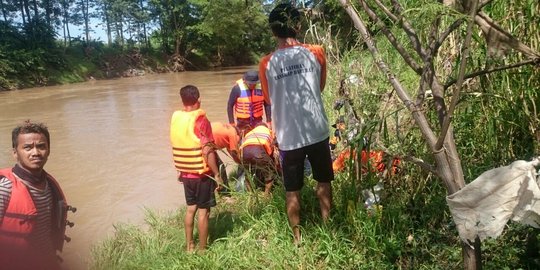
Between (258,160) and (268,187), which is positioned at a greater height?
→ (258,160)

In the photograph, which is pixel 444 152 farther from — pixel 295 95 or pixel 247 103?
pixel 247 103

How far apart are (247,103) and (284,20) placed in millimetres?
2722

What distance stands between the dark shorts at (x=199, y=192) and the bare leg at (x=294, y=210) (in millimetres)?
752

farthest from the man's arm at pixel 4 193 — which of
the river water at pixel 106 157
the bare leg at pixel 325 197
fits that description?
the bare leg at pixel 325 197

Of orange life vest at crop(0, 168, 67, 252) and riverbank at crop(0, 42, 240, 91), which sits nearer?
orange life vest at crop(0, 168, 67, 252)

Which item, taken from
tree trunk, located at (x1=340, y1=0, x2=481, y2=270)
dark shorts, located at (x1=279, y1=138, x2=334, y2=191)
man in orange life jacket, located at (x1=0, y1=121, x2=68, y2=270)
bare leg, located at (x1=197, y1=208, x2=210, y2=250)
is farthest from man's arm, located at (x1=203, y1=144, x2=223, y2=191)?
tree trunk, located at (x1=340, y1=0, x2=481, y2=270)

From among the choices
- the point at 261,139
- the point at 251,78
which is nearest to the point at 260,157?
the point at 261,139

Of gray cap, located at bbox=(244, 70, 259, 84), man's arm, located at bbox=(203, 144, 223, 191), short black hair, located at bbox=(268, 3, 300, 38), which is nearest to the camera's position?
short black hair, located at bbox=(268, 3, 300, 38)

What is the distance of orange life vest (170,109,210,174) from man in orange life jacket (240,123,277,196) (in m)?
0.86

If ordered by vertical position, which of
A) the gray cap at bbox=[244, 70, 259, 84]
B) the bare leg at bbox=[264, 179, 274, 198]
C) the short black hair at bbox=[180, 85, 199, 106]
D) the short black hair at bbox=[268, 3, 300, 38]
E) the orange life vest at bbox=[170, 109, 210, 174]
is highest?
the short black hair at bbox=[268, 3, 300, 38]

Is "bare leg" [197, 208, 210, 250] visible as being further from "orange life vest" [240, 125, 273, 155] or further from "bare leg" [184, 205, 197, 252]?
"orange life vest" [240, 125, 273, 155]

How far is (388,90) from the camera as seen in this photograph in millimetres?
3307

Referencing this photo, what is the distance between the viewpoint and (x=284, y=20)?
9.62ft

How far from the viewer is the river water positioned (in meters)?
4.94
